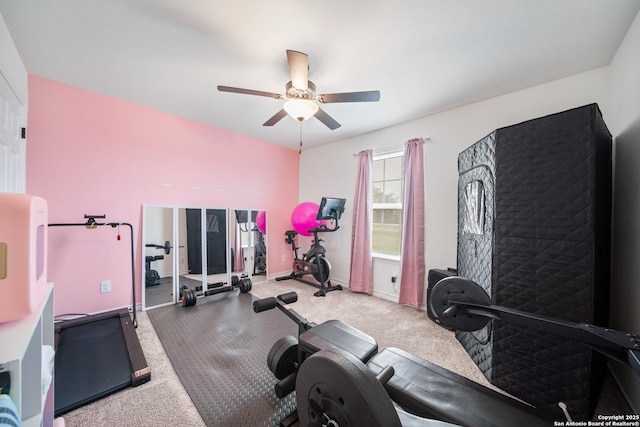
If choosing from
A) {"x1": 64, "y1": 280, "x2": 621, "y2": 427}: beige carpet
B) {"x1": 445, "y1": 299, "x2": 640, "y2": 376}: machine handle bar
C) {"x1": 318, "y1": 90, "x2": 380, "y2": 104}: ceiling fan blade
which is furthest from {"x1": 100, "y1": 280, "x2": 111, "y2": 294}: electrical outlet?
{"x1": 445, "y1": 299, "x2": 640, "y2": 376}: machine handle bar

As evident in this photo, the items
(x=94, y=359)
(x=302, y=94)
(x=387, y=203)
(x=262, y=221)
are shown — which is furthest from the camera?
(x=262, y=221)

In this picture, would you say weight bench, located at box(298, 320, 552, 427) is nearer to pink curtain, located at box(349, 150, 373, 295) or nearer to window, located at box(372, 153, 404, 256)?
pink curtain, located at box(349, 150, 373, 295)

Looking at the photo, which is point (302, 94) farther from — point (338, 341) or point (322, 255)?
point (322, 255)

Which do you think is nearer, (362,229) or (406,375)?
(406,375)

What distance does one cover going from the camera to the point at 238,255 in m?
3.92

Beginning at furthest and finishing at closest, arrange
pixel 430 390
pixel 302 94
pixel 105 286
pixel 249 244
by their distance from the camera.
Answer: pixel 249 244, pixel 105 286, pixel 302 94, pixel 430 390

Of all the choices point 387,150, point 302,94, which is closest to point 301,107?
point 302,94

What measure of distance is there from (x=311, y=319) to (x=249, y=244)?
1.90m

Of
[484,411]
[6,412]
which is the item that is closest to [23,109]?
[6,412]

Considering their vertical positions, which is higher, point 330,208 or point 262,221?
point 330,208

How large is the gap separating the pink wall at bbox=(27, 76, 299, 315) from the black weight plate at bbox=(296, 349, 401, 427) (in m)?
3.03

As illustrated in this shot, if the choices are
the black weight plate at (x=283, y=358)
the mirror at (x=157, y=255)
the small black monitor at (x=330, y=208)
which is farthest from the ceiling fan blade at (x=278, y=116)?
the black weight plate at (x=283, y=358)

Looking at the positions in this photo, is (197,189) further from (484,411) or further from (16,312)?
(484,411)

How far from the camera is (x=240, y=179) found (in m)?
3.90
